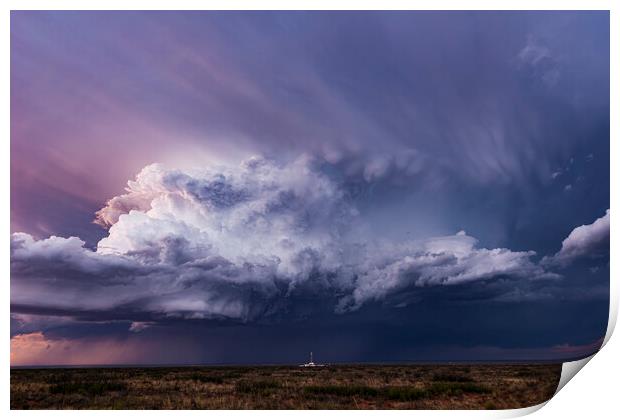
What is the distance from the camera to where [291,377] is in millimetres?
21266

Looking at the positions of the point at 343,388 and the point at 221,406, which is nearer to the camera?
the point at 221,406

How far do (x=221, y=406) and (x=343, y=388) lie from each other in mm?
3840
